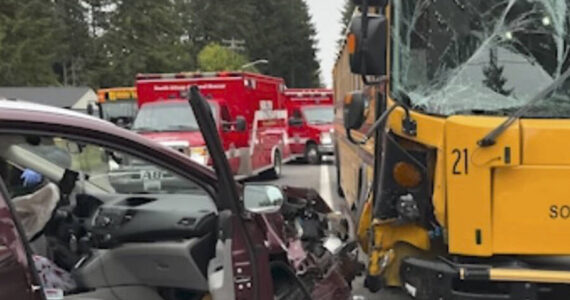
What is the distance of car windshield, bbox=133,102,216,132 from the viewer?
13.5 m

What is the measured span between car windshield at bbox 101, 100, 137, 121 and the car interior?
2075 cm

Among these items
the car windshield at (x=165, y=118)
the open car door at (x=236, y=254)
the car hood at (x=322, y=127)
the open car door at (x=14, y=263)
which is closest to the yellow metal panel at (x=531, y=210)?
the open car door at (x=236, y=254)

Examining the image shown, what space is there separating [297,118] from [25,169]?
20.0 m

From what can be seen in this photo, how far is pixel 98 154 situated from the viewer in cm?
395

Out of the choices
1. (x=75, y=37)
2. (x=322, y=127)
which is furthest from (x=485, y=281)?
(x=75, y=37)

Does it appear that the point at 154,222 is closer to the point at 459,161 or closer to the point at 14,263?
the point at 14,263

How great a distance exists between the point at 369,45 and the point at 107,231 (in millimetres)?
2130

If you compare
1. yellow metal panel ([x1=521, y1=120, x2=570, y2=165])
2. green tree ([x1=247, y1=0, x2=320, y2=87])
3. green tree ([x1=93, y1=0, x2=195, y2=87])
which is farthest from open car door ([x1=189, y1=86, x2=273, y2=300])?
green tree ([x1=247, y1=0, x2=320, y2=87])

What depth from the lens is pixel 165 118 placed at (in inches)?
540

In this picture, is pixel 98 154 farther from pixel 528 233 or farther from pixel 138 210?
pixel 528 233

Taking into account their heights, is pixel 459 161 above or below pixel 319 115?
above

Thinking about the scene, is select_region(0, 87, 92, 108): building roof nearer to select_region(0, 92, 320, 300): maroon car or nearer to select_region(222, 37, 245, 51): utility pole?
select_region(222, 37, 245, 51): utility pole

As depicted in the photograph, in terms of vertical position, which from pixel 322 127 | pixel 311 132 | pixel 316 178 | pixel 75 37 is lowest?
pixel 316 178

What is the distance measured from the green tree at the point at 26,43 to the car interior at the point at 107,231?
61.8 metres
